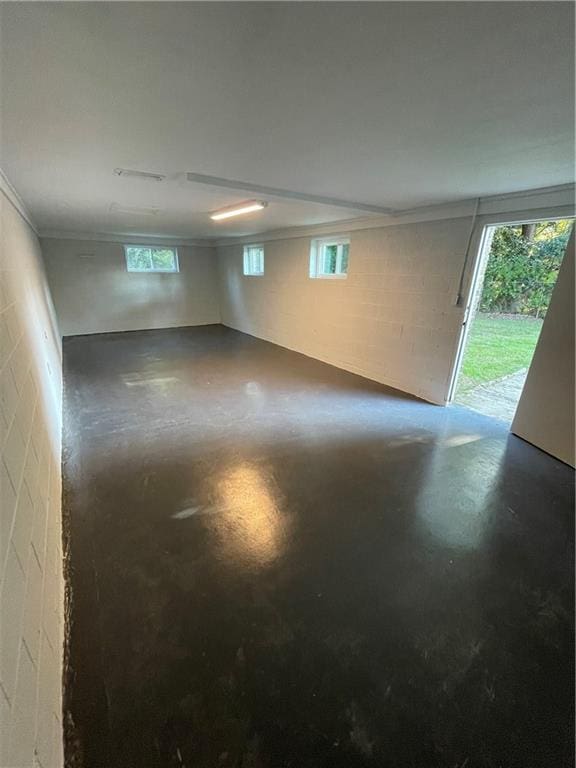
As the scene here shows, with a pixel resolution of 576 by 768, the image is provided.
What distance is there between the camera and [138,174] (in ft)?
8.23

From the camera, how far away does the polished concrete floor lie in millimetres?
1106

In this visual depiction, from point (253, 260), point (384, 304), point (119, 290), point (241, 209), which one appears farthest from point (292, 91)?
point (119, 290)

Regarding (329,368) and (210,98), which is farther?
(329,368)

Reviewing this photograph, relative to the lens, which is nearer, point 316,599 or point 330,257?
point 316,599

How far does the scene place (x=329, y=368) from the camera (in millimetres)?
5355

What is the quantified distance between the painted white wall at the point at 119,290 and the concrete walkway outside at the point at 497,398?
7.03 m

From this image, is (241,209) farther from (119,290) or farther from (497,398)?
(119,290)

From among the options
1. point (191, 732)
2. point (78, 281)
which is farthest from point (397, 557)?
point (78, 281)

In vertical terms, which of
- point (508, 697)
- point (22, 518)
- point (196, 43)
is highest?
point (196, 43)

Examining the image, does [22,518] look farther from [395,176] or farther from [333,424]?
[395,176]

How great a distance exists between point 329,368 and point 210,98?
4243mm

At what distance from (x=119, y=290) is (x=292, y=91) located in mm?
7691

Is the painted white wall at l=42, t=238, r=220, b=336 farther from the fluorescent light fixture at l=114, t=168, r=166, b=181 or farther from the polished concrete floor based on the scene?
the fluorescent light fixture at l=114, t=168, r=166, b=181

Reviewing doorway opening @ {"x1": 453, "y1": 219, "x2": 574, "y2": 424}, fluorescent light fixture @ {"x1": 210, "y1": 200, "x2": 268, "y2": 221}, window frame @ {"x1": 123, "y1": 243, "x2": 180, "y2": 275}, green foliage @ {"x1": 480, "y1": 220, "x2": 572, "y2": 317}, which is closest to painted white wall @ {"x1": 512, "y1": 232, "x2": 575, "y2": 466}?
doorway opening @ {"x1": 453, "y1": 219, "x2": 574, "y2": 424}
